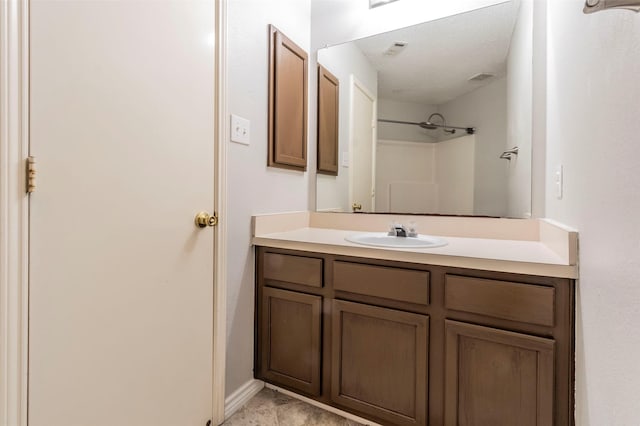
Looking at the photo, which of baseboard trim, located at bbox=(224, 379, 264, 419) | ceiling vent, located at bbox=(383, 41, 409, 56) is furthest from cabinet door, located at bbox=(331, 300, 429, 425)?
ceiling vent, located at bbox=(383, 41, 409, 56)

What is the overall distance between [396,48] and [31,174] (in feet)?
5.96

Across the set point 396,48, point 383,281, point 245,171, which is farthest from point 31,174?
point 396,48

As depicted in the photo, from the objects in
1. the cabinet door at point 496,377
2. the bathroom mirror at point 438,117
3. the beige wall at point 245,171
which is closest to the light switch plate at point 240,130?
the beige wall at point 245,171

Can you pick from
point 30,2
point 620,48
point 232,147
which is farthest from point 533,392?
point 30,2

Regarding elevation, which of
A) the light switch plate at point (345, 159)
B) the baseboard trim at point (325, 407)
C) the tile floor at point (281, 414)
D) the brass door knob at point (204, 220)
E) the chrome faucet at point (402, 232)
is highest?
the light switch plate at point (345, 159)

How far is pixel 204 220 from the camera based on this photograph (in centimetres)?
133

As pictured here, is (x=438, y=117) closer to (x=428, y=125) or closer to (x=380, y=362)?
(x=428, y=125)

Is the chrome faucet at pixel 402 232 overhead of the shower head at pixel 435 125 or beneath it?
beneath

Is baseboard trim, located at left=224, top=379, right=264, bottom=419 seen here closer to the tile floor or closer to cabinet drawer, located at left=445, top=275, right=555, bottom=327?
the tile floor

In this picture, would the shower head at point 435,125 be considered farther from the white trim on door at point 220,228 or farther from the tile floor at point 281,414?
the tile floor at point 281,414

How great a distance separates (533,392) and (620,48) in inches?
40.3

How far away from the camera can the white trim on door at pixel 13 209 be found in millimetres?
766

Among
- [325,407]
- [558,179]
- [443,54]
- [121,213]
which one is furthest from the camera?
[443,54]

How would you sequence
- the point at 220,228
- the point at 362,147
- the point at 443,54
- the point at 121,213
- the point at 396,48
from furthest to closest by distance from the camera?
the point at 362,147, the point at 396,48, the point at 443,54, the point at 220,228, the point at 121,213
